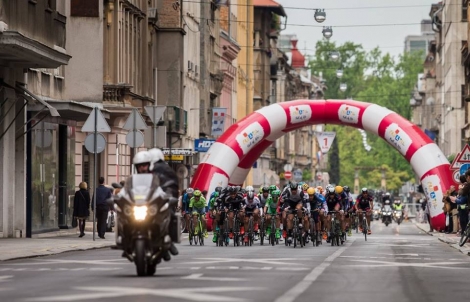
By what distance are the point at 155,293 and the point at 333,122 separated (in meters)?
40.1

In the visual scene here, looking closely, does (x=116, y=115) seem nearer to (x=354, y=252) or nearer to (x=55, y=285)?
(x=354, y=252)

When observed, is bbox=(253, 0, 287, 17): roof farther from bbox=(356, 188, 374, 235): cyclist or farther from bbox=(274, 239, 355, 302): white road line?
bbox=(274, 239, 355, 302): white road line

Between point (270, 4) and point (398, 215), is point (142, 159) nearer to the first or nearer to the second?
point (398, 215)

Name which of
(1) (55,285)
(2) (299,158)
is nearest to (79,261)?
(1) (55,285)

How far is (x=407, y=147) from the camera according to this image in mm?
54625

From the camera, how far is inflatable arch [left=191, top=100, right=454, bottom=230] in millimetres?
53562

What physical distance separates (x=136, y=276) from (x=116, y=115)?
3110 cm

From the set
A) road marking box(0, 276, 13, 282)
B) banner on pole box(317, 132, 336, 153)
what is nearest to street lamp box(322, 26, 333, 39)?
banner on pole box(317, 132, 336, 153)

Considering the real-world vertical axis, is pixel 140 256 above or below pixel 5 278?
above

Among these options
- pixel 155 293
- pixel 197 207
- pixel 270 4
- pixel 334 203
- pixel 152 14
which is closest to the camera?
pixel 155 293

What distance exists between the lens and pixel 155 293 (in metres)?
17.8

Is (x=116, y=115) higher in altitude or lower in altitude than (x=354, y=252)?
higher

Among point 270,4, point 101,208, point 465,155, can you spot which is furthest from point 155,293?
point 270,4

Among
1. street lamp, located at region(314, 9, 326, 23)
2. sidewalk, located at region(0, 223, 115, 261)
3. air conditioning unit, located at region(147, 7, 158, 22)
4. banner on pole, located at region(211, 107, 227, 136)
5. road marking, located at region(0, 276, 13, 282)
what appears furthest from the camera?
banner on pole, located at region(211, 107, 227, 136)
